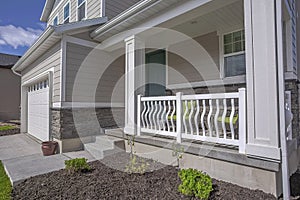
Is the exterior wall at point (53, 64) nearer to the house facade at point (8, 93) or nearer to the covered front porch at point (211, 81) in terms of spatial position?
the covered front porch at point (211, 81)

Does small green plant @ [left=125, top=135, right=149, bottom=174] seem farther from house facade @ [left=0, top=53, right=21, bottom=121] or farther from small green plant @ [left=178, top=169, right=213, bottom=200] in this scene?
house facade @ [left=0, top=53, right=21, bottom=121]

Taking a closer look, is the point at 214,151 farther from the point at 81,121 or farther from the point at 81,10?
the point at 81,10

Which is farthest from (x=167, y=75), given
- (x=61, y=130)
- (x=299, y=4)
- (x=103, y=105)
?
(x=299, y=4)

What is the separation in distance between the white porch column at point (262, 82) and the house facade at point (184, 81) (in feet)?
0.04

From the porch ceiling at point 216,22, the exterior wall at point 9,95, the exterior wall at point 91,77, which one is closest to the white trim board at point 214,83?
the porch ceiling at point 216,22

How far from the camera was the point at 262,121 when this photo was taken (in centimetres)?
267

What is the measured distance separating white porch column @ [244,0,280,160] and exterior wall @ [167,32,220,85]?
2.49 metres

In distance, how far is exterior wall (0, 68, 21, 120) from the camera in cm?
1514

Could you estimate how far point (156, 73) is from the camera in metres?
6.93

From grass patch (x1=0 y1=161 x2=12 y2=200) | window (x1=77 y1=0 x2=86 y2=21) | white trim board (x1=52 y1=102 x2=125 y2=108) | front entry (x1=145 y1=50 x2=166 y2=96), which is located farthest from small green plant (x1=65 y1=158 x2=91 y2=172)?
window (x1=77 y1=0 x2=86 y2=21)

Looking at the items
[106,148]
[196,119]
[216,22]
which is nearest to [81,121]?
[106,148]

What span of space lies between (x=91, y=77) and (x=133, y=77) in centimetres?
184

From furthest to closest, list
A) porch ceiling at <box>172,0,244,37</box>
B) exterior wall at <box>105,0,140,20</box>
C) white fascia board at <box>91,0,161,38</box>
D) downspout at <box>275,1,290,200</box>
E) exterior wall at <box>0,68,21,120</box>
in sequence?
1. exterior wall at <box>0,68,21,120</box>
2. exterior wall at <box>105,0,140,20</box>
3. porch ceiling at <box>172,0,244,37</box>
4. white fascia board at <box>91,0,161,38</box>
5. downspout at <box>275,1,290,200</box>

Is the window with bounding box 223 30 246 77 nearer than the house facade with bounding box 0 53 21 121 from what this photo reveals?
Yes
